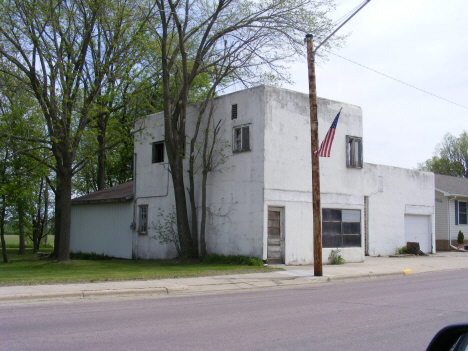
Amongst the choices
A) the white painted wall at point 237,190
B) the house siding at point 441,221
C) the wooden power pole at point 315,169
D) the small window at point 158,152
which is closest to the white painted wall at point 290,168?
the white painted wall at point 237,190

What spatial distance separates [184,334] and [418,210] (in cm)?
2466

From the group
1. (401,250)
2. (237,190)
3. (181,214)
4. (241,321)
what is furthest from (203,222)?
(241,321)

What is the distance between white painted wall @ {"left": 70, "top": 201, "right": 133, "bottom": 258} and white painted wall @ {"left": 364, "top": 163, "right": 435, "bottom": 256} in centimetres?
1312

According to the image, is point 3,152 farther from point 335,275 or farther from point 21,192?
point 335,275

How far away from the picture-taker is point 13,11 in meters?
20.3

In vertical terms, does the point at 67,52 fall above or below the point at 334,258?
above

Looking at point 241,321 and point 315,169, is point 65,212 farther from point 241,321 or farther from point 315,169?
point 241,321

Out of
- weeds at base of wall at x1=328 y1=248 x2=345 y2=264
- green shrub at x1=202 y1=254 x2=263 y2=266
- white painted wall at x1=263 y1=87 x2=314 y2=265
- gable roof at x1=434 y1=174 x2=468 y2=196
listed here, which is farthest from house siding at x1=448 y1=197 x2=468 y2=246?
green shrub at x1=202 y1=254 x2=263 y2=266

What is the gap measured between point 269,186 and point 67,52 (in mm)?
10728

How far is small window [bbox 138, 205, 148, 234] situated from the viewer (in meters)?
25.1

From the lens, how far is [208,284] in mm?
14227

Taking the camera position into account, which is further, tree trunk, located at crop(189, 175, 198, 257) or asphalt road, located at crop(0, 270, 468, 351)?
tree trunk, located at crop(189, 175, 198, 257)

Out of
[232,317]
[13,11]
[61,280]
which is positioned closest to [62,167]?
[13,11]

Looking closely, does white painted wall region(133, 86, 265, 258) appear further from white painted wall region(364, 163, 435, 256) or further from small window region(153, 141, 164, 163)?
white painted wall region(364, 163, 435, 256)
